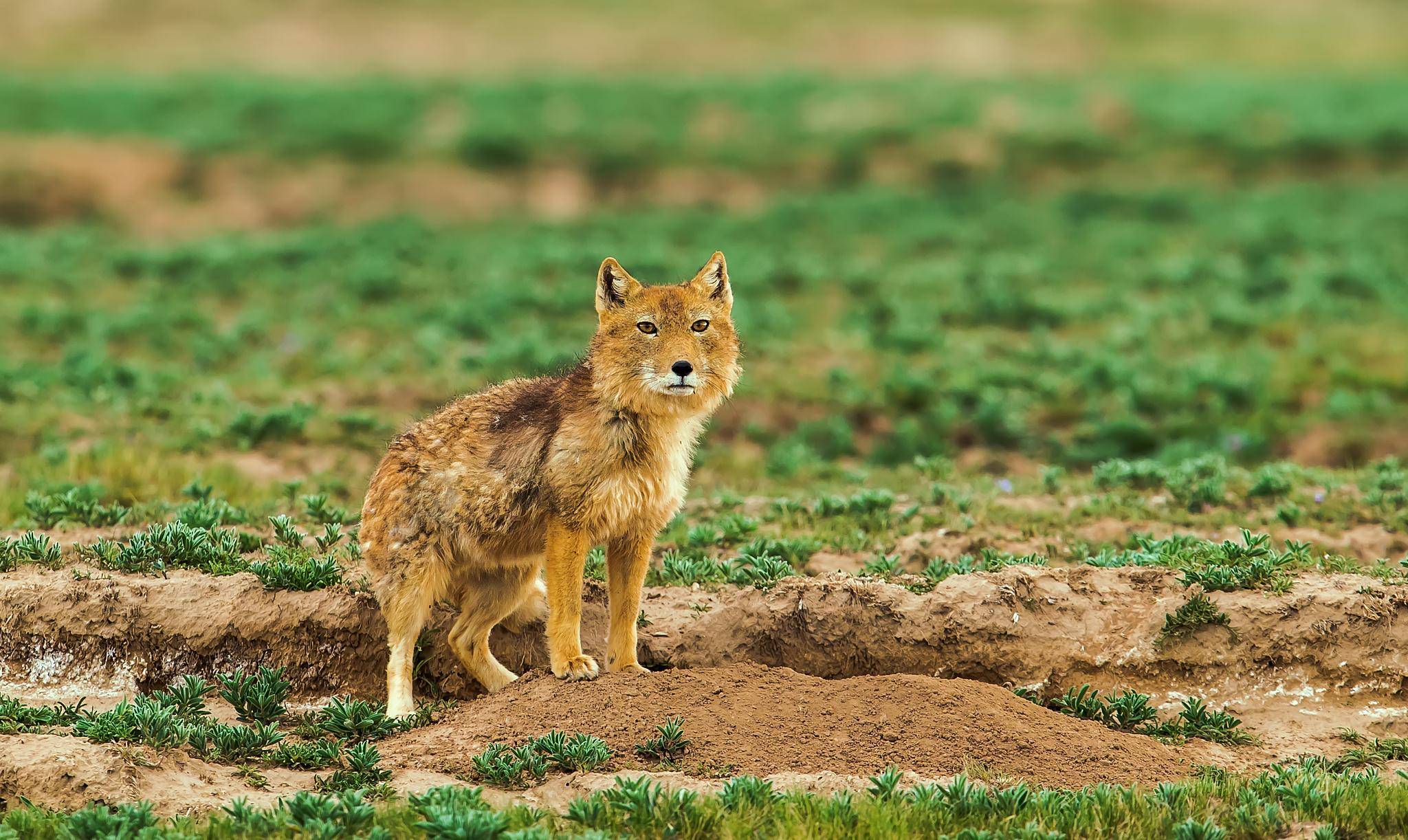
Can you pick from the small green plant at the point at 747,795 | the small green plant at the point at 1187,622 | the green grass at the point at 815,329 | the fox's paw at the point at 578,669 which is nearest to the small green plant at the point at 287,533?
the green grass at the point at 815,329

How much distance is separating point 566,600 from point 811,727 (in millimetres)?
1755

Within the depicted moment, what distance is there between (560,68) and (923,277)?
2880 centimetres

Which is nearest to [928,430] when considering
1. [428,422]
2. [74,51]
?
[428,422]

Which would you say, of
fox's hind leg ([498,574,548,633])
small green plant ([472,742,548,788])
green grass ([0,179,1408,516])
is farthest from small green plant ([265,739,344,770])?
green grass ([0,179,1408,516])

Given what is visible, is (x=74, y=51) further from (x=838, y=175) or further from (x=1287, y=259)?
(x=1287, y=259)

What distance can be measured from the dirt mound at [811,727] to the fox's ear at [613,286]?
2.39 meters

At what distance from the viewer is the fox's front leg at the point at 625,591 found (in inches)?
368

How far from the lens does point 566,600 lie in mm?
9109

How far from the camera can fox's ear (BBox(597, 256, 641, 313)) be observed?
9.26 m

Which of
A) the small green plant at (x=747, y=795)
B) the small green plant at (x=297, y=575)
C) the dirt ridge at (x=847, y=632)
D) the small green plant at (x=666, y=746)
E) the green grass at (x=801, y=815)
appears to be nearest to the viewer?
the green grass at (x=801, y=815)

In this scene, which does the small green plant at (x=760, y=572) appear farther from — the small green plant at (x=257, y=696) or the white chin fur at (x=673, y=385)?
the small green plant at (x=257, y=696)

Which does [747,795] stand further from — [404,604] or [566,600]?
[404,604]

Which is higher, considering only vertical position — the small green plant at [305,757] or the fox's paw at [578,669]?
the fox's paw at [578,669]

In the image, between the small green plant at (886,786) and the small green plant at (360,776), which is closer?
the small green plant at (886,786)
